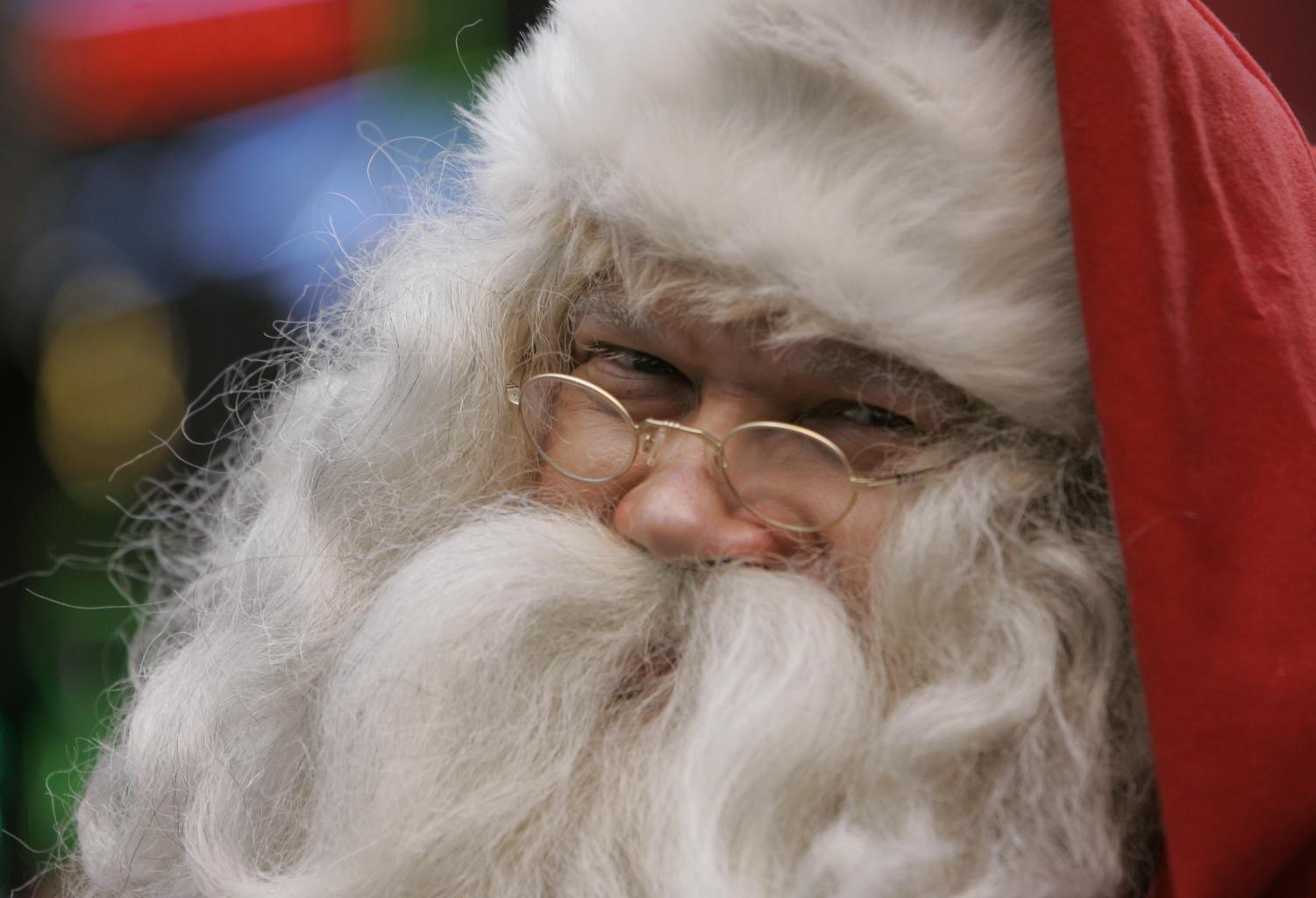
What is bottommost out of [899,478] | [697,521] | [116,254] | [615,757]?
[116,254]

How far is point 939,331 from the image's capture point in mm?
1104

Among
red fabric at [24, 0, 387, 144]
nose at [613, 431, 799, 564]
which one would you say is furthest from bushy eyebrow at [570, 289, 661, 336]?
red fabric at [24, 0, 387, 144]

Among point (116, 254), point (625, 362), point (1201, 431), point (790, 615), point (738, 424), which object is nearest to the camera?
point (1201, 431)

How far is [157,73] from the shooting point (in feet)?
10.2

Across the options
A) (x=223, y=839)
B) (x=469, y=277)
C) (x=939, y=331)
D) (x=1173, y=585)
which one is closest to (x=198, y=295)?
(x=469, y=277)

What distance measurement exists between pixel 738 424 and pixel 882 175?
11.6 inches

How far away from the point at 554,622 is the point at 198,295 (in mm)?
2215

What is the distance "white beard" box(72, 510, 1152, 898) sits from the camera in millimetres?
1058

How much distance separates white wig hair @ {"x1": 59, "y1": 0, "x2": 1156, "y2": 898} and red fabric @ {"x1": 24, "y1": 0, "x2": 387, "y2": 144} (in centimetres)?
217

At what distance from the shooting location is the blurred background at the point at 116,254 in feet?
9.72

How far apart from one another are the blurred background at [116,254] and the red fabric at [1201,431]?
216 cm

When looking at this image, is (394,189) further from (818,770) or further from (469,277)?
(818,770)

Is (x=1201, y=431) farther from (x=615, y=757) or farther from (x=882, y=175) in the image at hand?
(x=615, y=757)

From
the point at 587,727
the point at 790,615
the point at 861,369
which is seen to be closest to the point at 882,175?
the point at 861,369
